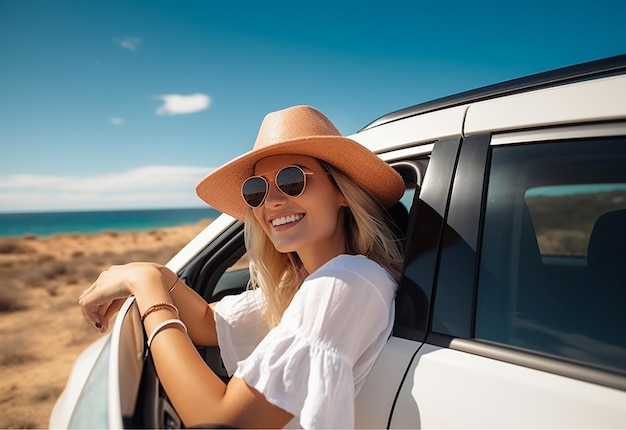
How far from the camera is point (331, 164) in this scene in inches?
65.2

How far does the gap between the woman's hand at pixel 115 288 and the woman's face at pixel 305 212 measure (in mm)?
451

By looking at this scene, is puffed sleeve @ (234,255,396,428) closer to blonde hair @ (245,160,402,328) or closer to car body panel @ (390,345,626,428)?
car body panel @ (390,345,626,428)

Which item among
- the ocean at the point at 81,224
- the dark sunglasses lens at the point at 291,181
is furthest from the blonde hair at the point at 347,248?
the ocean at the point at 81,224

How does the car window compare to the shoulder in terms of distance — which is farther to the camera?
the shoulder

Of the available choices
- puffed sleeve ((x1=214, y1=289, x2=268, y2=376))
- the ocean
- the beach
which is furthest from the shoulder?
the ocean

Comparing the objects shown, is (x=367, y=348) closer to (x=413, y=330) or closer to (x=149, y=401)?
(x=413, y=330)

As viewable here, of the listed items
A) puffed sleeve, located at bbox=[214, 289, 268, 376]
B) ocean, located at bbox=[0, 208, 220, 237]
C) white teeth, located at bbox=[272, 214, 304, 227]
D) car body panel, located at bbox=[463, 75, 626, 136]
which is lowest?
ocean, located at bbox=[0, 208, 220, 237]

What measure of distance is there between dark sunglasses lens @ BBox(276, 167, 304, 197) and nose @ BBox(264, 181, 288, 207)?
4cm

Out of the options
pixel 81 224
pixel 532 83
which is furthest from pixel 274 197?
pixel 81 224

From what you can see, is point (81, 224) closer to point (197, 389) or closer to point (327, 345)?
point (197, 389)

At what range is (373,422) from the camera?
3.81 ft

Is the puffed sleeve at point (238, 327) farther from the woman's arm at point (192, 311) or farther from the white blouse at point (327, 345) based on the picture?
the white blouse at point (327, 345)

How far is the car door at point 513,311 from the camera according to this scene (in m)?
0.98

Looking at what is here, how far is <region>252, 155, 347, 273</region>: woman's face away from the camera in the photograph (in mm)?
1589
